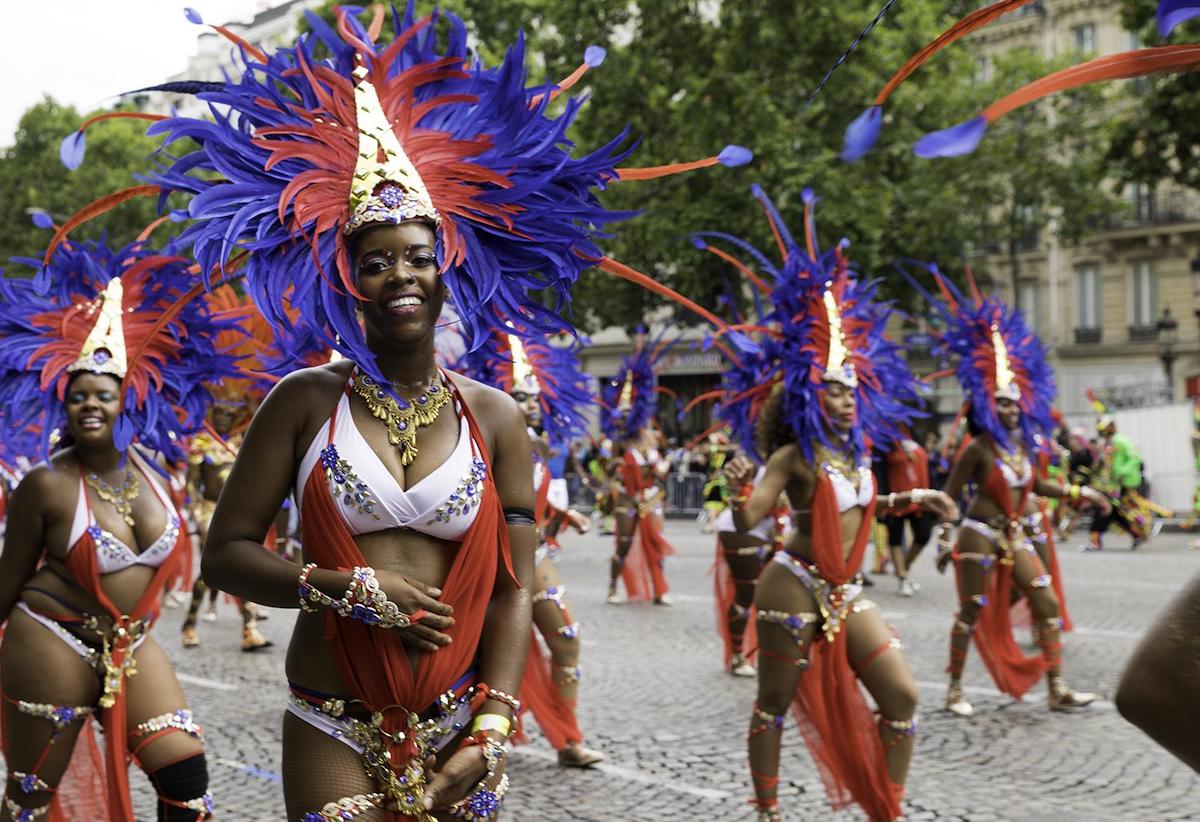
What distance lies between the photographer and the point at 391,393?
2.90 meters

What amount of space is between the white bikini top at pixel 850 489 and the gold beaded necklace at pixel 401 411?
3172 mm

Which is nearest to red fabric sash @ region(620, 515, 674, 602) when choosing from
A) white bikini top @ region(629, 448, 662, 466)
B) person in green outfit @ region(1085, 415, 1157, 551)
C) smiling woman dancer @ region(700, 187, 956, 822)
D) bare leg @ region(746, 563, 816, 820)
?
white bikini top @ region(629, 448, 662, 466)

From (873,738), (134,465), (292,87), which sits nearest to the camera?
Result: (292,87)

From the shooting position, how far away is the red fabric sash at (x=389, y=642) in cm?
274

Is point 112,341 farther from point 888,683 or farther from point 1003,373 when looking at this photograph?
point 1003,373

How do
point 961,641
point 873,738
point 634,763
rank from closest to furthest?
point 873,738 → point 634,763 → point 961,641

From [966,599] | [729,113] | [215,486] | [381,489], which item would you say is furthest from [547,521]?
[729,113]

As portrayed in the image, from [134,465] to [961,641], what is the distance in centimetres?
517

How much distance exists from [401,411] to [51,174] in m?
48.0

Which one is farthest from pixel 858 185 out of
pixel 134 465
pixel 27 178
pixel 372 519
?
pixel 27 178

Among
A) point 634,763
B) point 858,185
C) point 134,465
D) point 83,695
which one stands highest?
point 858,185

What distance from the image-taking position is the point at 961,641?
7934 millimetres

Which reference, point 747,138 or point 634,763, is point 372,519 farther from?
point 747,138

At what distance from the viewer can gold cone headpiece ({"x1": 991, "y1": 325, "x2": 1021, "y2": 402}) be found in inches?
340
